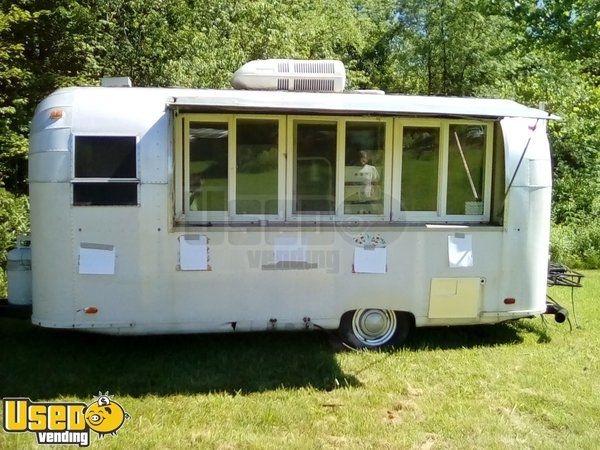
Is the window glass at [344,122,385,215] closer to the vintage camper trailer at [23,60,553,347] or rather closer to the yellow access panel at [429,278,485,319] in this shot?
the vintage camper trailer at [23,60,553,347]

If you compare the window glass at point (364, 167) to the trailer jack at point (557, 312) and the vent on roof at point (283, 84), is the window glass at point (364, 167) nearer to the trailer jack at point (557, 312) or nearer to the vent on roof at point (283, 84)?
the vent on roof at point (283, 84)

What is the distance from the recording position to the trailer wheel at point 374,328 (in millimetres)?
5926

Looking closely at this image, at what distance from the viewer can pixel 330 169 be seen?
5.80 meters

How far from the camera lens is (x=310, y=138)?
18.9 ft

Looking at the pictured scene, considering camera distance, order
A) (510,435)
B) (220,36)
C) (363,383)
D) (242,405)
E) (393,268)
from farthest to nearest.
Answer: (220,36) → (393,268) → (363,383) → (242,405) → (510,435)

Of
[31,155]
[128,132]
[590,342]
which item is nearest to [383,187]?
[128,132]

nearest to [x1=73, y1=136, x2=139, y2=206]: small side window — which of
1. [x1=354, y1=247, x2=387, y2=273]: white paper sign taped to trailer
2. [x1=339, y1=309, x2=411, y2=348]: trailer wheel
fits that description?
[x1=354, y1=247, x2=387, y2=273]: white paper sign taped to trailer

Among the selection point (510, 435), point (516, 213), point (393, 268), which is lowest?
point (510, 435)

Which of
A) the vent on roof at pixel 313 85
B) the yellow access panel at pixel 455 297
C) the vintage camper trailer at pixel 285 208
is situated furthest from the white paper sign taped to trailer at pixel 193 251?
the yellow access panel at pixel 455 297

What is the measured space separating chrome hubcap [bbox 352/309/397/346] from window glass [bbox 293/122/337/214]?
114cm

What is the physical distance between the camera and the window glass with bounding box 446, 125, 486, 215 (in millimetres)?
5992

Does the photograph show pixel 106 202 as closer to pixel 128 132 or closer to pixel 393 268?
pixel 128 132

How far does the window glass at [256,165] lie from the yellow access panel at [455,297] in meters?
1.83

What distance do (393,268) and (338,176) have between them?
1.06 meters
